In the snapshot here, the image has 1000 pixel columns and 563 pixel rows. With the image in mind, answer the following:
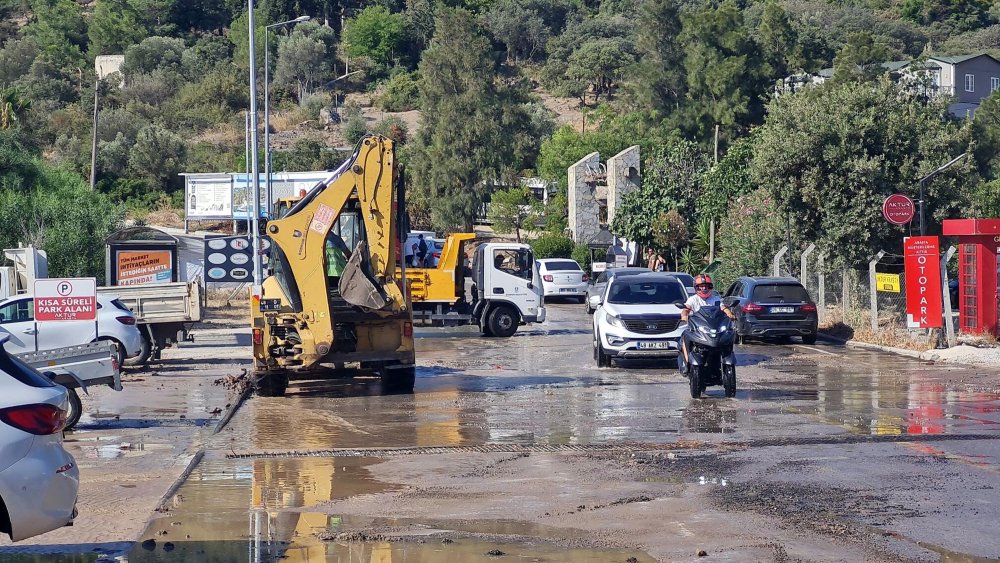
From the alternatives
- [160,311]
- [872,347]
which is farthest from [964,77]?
[160,311]

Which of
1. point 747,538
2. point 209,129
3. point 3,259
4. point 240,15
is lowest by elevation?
point 747,538

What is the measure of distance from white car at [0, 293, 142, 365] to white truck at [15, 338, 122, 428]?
5561 millimetres

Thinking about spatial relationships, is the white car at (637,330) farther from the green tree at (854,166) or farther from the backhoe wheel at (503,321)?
the green tree at (854,166)

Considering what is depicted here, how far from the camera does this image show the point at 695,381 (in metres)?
16.0

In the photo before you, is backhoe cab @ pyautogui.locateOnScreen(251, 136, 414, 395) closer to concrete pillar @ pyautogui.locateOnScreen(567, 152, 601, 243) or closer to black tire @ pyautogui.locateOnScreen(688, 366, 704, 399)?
black tire @ pyautogui.locateOnScreen(688, 366, 704, 399)

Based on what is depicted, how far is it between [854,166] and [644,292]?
10.0 m

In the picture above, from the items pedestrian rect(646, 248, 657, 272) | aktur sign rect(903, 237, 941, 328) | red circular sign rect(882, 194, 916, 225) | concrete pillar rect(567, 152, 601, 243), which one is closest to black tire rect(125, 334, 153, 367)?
aktur sign rect(903, 237, 941, 328)

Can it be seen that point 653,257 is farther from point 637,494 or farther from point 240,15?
point 240,15

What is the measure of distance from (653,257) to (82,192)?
24.6 m

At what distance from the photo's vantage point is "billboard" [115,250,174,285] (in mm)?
31734

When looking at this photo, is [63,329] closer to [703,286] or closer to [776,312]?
[703,286]

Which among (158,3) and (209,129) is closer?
(209,129)

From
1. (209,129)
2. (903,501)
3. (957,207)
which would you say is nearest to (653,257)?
(957,207)

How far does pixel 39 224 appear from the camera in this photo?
117 feet
